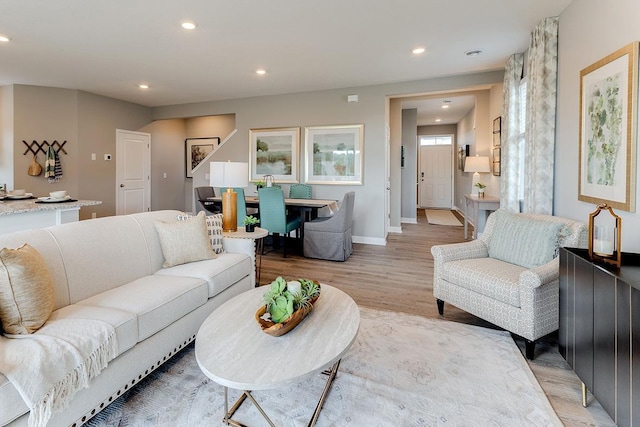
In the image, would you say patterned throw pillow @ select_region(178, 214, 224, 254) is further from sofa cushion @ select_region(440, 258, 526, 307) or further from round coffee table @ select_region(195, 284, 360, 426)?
sofa cushion @ select_region(440, 258, 526, 307)

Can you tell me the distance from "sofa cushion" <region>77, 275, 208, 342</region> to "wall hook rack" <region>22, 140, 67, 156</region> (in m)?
5.07

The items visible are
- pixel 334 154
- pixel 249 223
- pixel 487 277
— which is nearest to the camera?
pixel 487 277

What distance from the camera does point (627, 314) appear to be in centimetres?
132

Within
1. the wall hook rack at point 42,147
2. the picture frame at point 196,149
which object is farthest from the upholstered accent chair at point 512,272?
the picture frame at point 196,149

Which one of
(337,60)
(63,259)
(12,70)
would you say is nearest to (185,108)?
(12,70)

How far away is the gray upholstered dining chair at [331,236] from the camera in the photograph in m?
4.45

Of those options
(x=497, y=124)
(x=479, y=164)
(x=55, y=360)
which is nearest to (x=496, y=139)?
(x=497, y=124)

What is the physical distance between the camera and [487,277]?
2350 millimetres

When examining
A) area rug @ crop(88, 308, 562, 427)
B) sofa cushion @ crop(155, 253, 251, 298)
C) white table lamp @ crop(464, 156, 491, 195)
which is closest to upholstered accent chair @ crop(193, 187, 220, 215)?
sofa cushion @ crop(155, 253, 251, 298)

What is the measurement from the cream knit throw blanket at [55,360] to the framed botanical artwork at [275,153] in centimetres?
468

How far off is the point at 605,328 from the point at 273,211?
12.4ft

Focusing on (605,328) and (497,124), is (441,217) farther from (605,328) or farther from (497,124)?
(605,328)

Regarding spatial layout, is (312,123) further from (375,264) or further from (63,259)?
(63,259)

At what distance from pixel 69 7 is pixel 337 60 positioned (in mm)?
2796
